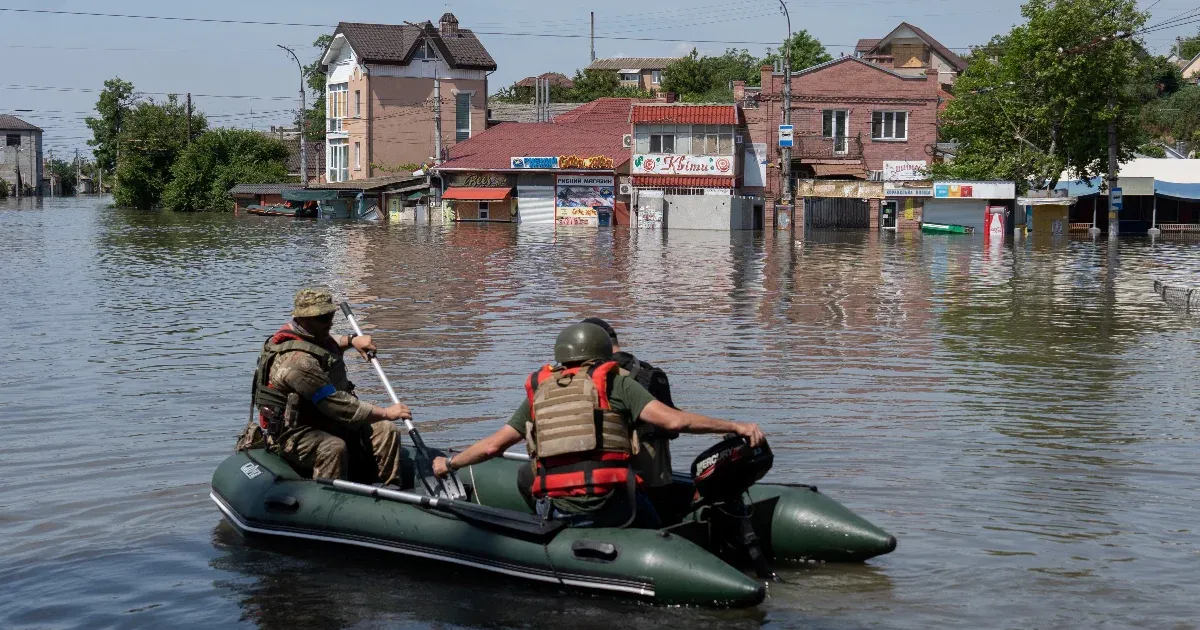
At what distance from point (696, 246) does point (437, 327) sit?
24.7 m

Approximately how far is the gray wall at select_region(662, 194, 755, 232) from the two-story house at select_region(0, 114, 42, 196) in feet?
310

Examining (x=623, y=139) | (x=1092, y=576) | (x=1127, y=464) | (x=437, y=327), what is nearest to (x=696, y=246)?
(x=623, y=139)

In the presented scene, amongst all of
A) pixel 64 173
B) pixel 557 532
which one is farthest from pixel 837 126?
pixel 64 173

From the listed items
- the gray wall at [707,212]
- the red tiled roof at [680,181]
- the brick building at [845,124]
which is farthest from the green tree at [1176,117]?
the gray wall at [707,212]

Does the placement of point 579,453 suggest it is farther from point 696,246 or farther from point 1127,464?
point 696,246

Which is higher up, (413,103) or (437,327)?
(413,103)

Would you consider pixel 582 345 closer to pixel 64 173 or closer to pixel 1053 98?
pixel 1053 98

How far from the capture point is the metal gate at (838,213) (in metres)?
60.9

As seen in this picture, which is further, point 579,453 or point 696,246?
point 696,246

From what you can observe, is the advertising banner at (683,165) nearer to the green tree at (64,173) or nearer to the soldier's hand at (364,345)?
the soldier's hand at (364,345)

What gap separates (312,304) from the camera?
27.6 ft

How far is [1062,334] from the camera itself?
18.8 meters

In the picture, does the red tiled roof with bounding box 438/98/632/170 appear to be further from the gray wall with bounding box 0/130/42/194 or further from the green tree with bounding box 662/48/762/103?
the gray wall with bounding box 0/130/42/194

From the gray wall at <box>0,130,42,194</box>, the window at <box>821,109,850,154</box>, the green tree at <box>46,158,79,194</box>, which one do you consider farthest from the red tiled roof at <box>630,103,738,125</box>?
the green tree at <box>46,158,79,194</box>
